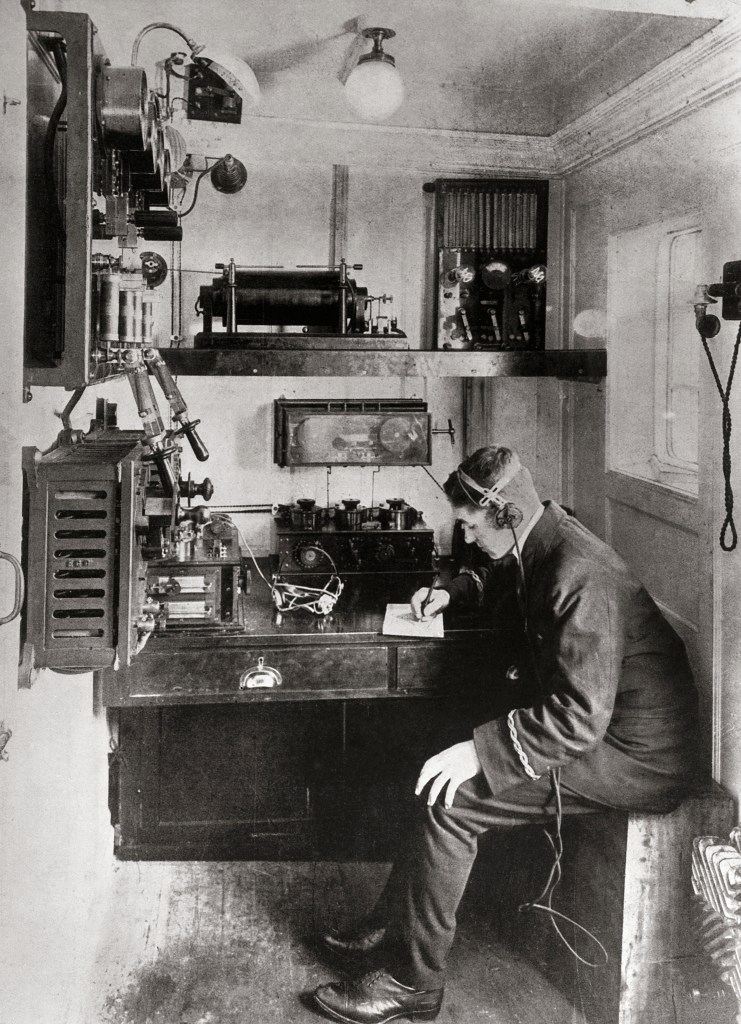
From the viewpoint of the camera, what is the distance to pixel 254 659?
3.16 m

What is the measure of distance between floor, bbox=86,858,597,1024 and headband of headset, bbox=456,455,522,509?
1.53m

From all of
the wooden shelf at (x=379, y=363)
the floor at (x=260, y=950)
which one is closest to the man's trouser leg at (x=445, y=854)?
the floor at (x=260, y=950)

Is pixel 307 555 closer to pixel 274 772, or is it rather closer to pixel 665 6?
pixel 274 772

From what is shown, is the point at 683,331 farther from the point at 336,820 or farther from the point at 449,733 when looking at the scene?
the point at 336,820

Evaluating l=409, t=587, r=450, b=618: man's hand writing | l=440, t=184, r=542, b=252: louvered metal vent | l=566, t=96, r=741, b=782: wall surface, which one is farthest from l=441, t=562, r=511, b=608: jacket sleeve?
l=440, t=184, r=542, b=252: louvered metal vent

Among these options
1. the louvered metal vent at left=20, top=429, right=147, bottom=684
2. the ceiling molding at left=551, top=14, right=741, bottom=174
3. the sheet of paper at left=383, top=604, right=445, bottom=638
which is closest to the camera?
the louvered metal vent at left=20, top=429, right=147, bottom=684

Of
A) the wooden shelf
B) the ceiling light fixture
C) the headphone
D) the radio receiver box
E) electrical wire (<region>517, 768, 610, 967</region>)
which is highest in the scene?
the ceiling light fixture

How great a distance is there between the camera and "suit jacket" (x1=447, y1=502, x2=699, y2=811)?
2619 mm

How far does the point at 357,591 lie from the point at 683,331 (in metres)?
1.62

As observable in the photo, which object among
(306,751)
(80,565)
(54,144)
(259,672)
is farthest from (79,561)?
(306,751)

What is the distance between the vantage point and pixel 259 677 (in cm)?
316

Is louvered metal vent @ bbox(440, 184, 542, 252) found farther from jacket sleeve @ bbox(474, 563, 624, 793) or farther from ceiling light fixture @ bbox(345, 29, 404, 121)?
jacket sleeve @ bbox(474, 563, 624, 793)

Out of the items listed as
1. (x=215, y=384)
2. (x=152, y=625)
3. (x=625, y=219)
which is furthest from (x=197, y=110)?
(x=152, y=625)

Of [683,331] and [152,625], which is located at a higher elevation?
[683,331]
